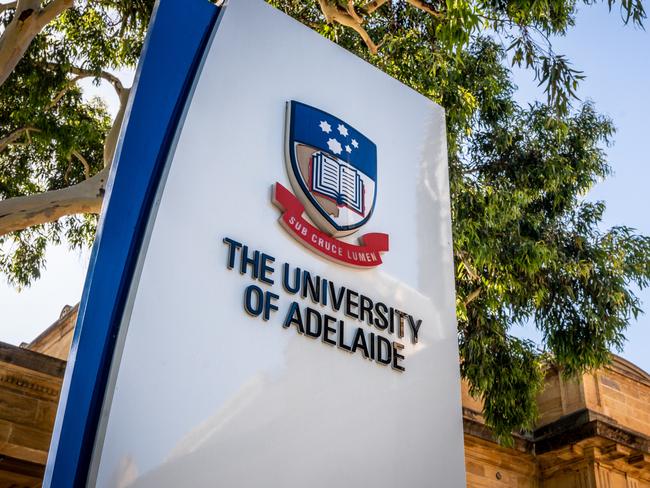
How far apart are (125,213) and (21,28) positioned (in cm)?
510

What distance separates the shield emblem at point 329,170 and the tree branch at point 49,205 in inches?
153

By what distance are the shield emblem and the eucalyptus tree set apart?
4637 mm

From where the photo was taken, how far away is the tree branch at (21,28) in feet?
25.8

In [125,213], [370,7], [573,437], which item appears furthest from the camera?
[573,437]

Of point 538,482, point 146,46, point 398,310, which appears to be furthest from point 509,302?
point 146,46

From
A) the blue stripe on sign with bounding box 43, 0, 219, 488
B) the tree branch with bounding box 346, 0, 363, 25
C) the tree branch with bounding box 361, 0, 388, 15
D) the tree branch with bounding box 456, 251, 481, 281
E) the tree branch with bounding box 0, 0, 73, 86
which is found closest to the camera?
the blue stripe on sign with bounding box 43, 0, 219, 488

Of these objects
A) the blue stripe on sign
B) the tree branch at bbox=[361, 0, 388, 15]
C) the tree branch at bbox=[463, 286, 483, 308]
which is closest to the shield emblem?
the blue stripe on sign

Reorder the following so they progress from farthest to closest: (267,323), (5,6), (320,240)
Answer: (5,6)
(320,240)
(267,323)

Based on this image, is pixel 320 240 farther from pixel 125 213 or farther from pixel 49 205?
pixel 49 205

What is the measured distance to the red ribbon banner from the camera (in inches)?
176

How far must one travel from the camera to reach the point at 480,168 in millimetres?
11539

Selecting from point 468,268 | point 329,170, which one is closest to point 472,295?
point 468,268

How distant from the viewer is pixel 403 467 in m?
4.36

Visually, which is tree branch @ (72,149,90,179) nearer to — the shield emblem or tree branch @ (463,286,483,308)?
tree branch @ (463,286,483,308)
